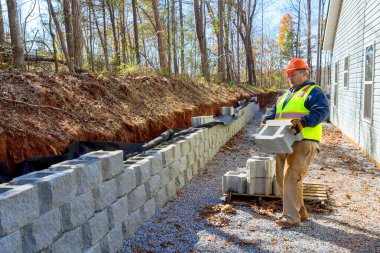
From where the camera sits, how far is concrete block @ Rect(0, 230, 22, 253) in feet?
7.15

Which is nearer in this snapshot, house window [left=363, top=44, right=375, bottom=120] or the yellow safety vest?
the yellow safety vest

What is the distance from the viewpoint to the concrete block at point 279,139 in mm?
3990

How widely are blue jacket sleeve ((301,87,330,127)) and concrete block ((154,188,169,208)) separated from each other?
2291mm

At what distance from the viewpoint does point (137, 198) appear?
4.31 meters

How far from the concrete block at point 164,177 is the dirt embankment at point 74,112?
3.60ft

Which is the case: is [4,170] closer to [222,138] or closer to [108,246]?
[108,246]

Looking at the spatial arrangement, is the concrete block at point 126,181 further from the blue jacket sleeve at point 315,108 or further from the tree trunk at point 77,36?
the tree trunk at point 77,36

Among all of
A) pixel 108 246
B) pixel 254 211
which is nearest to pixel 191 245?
pixel 108 246

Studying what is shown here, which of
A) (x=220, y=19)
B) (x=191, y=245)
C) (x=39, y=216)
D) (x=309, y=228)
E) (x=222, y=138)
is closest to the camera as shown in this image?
(x=39, y=216)

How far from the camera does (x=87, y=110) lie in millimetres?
6082

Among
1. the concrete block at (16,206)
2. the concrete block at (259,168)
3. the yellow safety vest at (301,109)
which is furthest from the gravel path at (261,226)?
the concrete block at (16,206)

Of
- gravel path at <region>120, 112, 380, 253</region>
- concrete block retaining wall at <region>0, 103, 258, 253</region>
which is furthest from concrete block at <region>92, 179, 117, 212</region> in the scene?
gravel path at <region>120, 112, 380, 253</region>

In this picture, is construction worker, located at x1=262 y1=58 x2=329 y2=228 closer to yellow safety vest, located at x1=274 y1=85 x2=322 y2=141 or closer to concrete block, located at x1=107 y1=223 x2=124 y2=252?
yellow safety vest, located at x1=274 y1=85 x2=322 y2=141

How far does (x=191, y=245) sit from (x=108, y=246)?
96 centimetres
